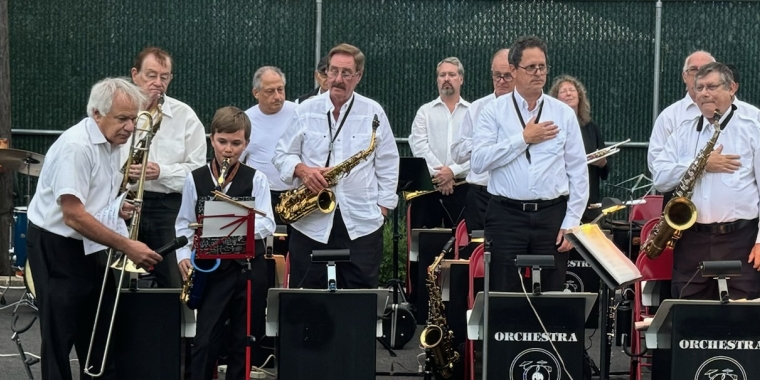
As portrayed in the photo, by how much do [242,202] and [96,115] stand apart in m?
0.91

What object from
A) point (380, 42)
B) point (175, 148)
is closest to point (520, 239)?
point (175, 148)

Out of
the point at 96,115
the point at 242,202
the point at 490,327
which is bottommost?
the point at 490,327

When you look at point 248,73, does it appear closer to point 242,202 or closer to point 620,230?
point 620,230

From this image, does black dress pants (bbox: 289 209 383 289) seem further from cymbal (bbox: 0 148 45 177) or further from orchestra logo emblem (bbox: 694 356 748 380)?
cymbal (bbox: 0 148 45 177)

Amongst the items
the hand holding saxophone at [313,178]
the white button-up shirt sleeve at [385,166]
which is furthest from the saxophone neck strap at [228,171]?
the white button-up shirt sleeve at [385,166]

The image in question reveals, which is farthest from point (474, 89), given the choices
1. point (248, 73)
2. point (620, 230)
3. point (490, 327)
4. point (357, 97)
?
point (490, 327)

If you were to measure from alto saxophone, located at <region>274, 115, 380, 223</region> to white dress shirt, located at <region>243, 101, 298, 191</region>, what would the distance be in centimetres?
148

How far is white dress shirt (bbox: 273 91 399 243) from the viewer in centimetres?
757

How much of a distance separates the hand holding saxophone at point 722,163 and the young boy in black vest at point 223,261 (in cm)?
262

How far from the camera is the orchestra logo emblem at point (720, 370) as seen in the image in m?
6.63

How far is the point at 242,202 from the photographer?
6566 mm

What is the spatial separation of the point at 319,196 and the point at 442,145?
315 centimetres

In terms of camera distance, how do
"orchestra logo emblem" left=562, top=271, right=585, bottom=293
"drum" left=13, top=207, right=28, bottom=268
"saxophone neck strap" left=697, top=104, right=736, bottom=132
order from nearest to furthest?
"saxophone neck strap" left=697, top=104, right=736, bottom=132, "orchestra logo emblem" left=562, top=271, right=585, bottom=293, "drum" left=13, top=207, right=28, bottom=268

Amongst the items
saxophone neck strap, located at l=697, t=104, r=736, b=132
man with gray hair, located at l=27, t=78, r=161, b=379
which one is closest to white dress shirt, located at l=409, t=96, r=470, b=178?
saxophone neck strap, located at l=697, t=104, r=736, b=132
